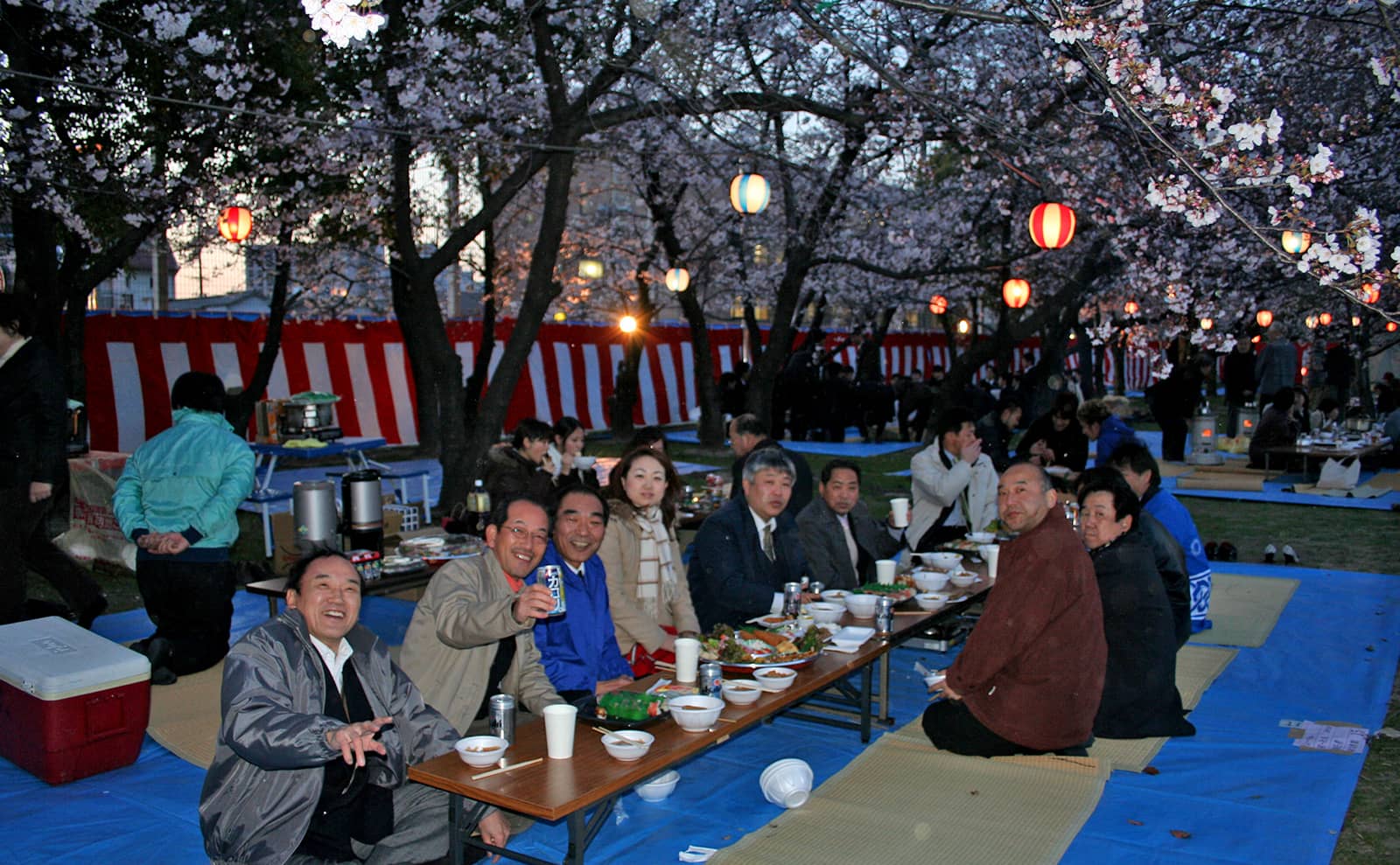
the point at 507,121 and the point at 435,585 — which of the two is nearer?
the point at 435,585

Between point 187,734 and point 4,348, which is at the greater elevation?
point 4,348

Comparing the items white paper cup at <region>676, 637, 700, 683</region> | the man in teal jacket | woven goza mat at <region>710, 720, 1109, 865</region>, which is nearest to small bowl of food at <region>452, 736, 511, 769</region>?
white paper cup at <region>676, 637, 700, 683</region>

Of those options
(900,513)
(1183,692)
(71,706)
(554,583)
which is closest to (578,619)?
(554,583)

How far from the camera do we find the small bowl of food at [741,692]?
12.4 ft

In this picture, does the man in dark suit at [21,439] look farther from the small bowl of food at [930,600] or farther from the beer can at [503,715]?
the small bowl of food at [930,600]

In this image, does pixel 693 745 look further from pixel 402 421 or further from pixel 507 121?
pixel 402 421

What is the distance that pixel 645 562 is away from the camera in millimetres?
5367

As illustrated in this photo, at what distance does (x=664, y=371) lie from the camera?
81.8ft

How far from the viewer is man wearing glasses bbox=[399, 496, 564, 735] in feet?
12.6

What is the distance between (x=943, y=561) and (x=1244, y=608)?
327 cm

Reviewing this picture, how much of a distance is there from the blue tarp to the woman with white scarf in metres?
0.63

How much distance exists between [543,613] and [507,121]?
10904 millimetres

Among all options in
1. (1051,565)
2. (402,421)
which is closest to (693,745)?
(1051,565)

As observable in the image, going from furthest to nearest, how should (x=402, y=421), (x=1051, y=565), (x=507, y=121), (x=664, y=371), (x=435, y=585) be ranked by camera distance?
(x=664, y=371) < (x=402, y=421) < (x=507, y=121) < (x=1051, y=565) < (x=435, y=585)
